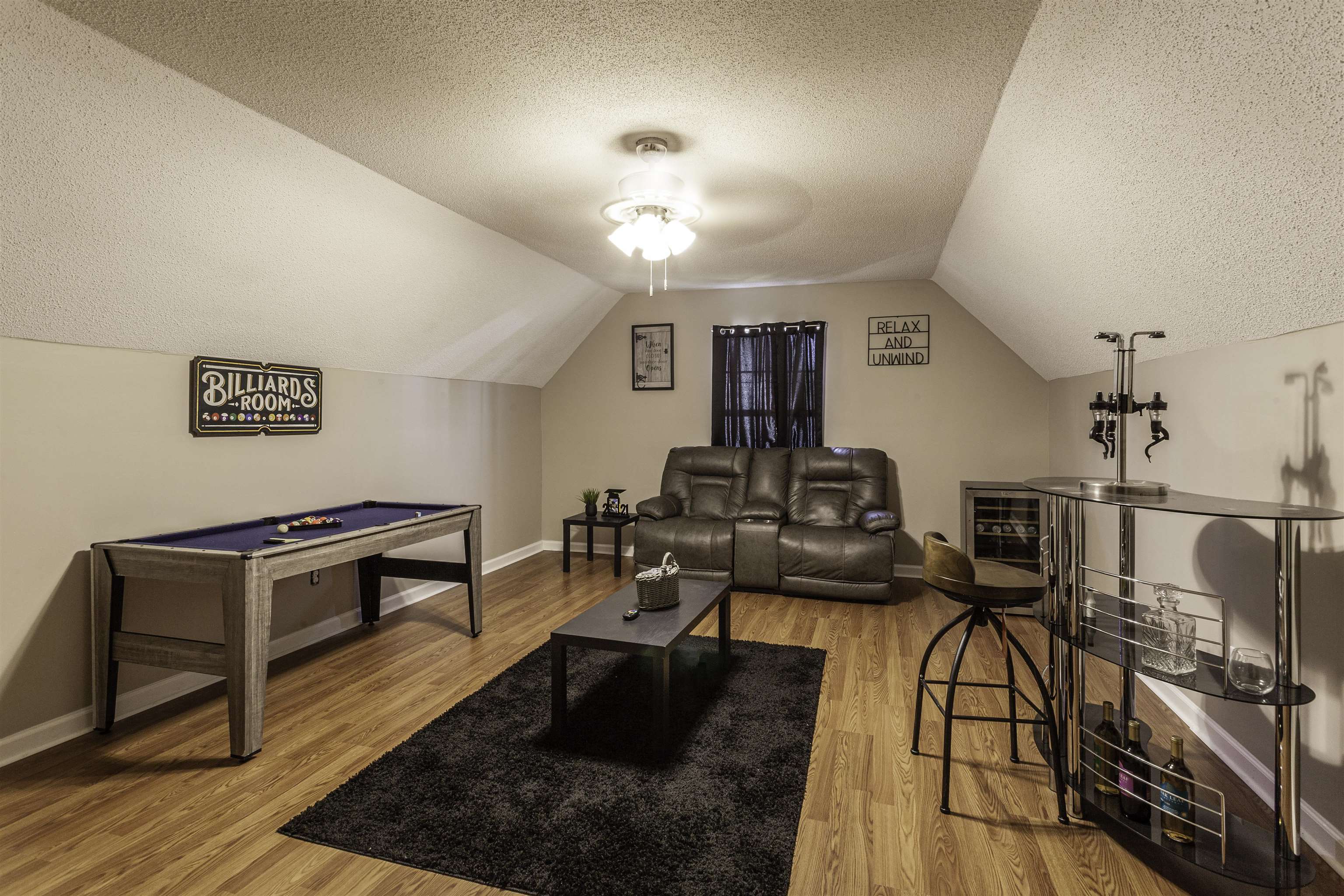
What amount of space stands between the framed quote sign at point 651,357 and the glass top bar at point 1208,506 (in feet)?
13.6

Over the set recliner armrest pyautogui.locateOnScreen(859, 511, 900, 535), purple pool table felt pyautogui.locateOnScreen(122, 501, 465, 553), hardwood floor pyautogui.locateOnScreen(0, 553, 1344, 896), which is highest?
purple pool table felt pyautogui.locateOnScreen(122, 501, 465, 553)

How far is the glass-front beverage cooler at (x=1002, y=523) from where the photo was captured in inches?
177

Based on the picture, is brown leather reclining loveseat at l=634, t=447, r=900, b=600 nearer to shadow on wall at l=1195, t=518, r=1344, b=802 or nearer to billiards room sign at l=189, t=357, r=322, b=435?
shadow on wall at l=1195, t=518, r=1344, b=802

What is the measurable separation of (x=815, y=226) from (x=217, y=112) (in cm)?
289

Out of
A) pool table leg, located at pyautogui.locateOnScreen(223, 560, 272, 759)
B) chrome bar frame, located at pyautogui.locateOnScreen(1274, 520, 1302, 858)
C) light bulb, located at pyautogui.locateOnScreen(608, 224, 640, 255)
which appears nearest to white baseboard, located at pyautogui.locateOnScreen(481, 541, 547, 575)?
pool table leg, located at pyautogui.locateOnScreen(223, 560, 272, 759)

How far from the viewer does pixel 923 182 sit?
3.10 m

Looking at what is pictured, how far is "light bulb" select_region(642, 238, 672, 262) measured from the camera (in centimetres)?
298

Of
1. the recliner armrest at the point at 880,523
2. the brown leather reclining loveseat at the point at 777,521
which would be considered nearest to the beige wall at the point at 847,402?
the brown leather reclining loveseat at the point at 777,521

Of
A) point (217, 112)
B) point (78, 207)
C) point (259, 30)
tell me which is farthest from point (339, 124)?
point (78, 207)

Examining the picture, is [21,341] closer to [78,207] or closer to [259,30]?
[78,207]

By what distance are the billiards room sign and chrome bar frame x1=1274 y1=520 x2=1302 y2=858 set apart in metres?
4.04

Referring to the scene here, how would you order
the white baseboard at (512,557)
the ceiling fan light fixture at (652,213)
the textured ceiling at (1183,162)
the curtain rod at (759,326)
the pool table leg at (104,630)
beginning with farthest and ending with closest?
the curtain rod at (759,326) → the white baseboard at (512,557) → the ceiling fan light fixture at (652,213) → the pool table leg at (104,630) → the textured ceiling at (1183,162)

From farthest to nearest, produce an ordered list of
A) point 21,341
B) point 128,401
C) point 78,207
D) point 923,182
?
point 923,182
point 128,401
point 21,341
point 78,207

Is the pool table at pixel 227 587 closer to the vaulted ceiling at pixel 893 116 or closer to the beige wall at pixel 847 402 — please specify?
the vaulted ceiling at pixel 893 116
